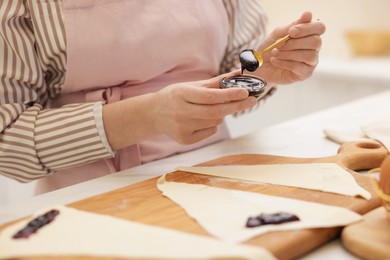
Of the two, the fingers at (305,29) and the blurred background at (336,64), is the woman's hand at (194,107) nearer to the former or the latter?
the fingers at (305,29)

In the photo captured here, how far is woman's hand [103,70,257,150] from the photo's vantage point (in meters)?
0.79

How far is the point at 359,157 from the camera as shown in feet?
2.87

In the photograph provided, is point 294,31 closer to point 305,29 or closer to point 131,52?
point 305,29

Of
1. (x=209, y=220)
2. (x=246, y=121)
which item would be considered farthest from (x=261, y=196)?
(x=246, y=121)

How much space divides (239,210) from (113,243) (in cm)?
17

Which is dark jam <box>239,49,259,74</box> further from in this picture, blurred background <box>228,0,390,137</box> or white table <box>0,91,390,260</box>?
blurred background <box>228,0,390,137</box>

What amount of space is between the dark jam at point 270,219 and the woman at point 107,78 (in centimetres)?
21

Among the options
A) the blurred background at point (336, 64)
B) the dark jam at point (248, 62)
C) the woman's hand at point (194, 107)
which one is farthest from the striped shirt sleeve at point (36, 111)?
the blurred background at point (336, 64)

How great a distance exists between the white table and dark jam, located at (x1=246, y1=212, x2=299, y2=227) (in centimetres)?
5

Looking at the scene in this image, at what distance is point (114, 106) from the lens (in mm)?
895

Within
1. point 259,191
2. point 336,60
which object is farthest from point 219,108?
point 336,60

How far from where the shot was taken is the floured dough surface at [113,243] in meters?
0.55

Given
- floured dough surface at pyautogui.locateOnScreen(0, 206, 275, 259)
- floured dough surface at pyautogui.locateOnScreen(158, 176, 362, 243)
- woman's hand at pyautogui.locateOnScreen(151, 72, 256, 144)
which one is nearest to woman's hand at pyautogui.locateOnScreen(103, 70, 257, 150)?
woman's hand at pyautogui.locateOnScreen(151, 72, 256, 144)

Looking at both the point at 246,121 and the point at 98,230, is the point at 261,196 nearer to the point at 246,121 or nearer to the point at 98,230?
the point at 98,230
